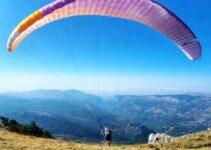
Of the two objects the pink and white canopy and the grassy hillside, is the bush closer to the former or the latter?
the grassy hillside

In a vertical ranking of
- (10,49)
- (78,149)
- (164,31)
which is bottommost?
(78,149)

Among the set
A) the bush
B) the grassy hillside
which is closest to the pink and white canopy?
the grassy hillside

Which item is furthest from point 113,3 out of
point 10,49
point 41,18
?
point 10,49

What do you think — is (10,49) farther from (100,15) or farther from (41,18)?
(100,15)

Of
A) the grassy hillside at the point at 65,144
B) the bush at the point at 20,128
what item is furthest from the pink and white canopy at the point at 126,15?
the bush at the point at 20,128

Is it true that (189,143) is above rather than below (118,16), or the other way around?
below

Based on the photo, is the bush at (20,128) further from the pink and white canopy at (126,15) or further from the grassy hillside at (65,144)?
the pink and white canopy at (126,15)
